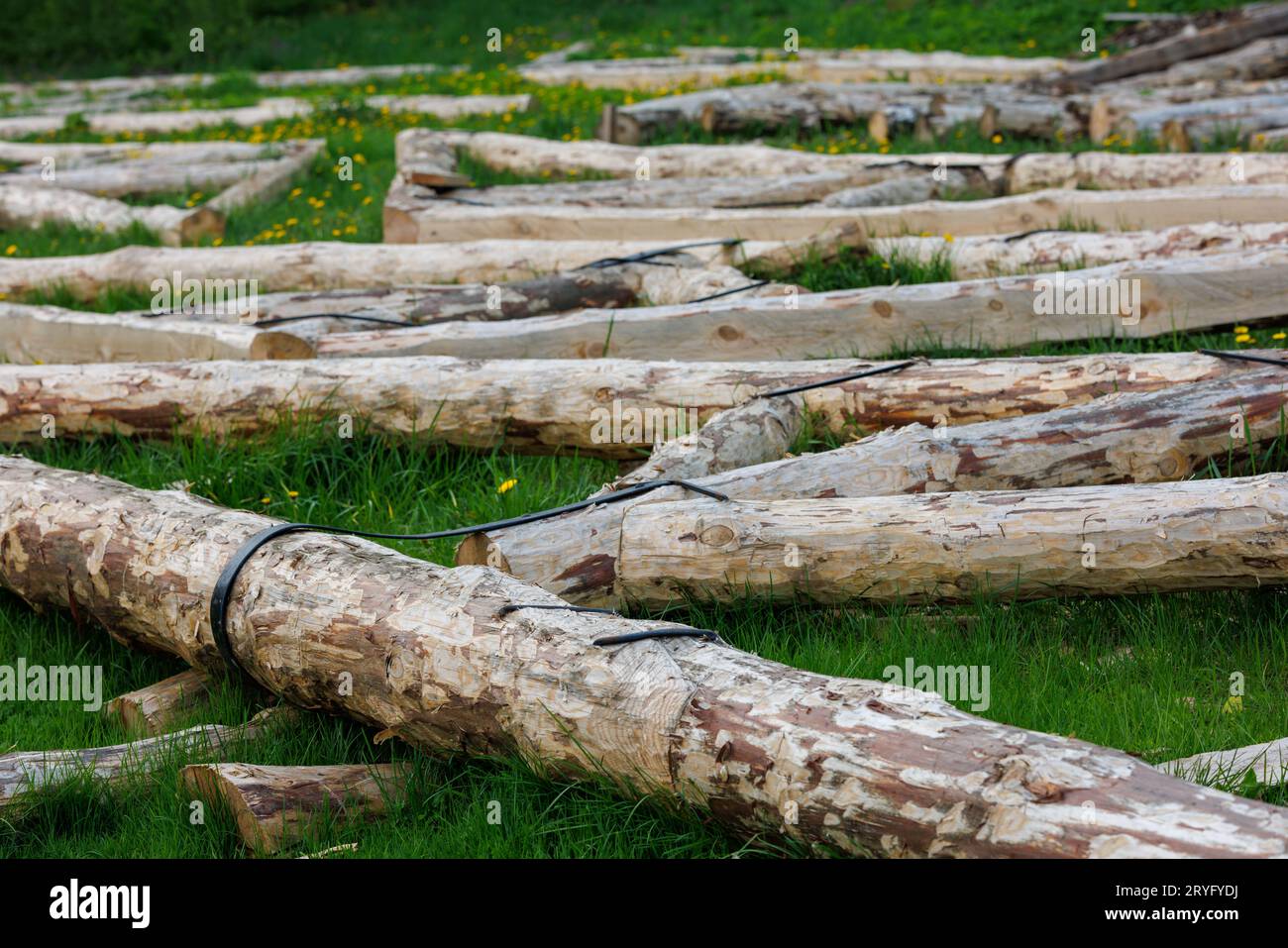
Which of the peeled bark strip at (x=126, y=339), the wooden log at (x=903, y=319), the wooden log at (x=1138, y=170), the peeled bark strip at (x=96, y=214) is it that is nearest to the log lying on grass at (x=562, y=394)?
the peeled bark strip at (x=126, y=339)

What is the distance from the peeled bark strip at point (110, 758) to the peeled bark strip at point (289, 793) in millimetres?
295

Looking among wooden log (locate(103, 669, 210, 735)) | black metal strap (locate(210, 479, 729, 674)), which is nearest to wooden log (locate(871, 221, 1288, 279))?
black metal strap (locate(210, 479, 729, 674))

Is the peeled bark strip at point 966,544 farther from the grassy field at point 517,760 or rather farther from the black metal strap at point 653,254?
the black metal strap at point 653,254

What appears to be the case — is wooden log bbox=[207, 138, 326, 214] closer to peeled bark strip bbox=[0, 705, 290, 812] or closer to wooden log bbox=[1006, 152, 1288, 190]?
wooden log bbox=[1006, 152, 1288, 190]

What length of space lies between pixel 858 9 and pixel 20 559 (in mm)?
16993

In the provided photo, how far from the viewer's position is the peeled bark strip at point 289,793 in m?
3.45

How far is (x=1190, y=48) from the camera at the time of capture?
13.5m

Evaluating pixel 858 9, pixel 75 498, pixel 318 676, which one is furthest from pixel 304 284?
pixel 858 9

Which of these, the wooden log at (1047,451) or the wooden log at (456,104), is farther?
the wooden log at (456,104)

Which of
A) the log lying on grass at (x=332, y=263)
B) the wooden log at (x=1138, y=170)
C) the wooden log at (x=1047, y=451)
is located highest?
the wooden log at (x=1138, y=170)

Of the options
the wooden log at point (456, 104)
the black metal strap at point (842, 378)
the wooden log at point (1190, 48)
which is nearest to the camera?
the black metal strap at point (842, 378)

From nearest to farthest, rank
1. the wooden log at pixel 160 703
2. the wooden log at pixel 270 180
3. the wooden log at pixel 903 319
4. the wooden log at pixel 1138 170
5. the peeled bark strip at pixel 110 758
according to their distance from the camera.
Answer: the peeled bark strip at pixel 110 758
the wooden log at pixel 160 703
the wooden log at pixel 903 319
the wooden log at pixel 1138 170
the wooden log at pixel 270 180

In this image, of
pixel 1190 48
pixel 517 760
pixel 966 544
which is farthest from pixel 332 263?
pixel 1190 48

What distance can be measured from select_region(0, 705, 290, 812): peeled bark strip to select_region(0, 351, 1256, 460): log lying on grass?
2.00 m
